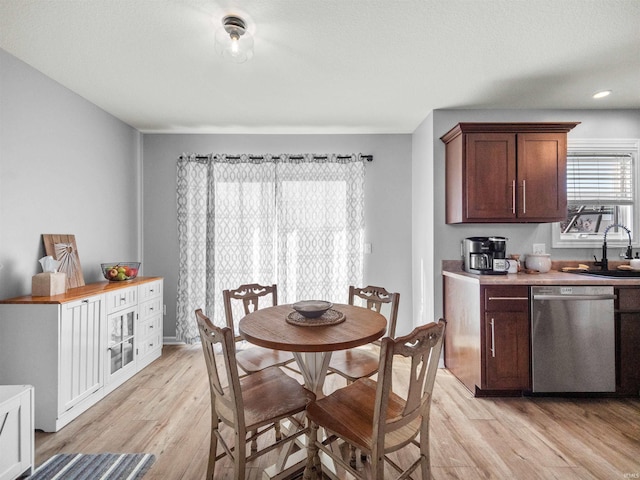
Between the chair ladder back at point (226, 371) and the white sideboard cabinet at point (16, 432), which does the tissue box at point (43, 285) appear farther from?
the chair ladder back at point (226, 371)

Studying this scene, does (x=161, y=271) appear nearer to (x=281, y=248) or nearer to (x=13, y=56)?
(x=281, y=248)

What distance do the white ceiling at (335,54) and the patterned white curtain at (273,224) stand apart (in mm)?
696

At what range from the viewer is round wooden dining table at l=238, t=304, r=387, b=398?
Answer: 1.44 m

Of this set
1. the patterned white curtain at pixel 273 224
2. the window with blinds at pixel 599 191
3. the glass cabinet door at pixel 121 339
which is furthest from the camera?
the patterned white curtain at pixel 273 224

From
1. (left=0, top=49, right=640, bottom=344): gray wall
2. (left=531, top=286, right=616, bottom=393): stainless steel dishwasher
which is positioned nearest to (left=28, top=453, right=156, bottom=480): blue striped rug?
(left=0, top=49, right=640, bottom=344): gray wall

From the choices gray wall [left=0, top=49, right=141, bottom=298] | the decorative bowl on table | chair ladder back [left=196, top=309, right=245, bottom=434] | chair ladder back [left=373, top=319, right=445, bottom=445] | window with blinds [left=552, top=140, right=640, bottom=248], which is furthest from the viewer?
window with blinds [left=552, top=140, right=640, bottom=248]

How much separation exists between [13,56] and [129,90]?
2.41 ft

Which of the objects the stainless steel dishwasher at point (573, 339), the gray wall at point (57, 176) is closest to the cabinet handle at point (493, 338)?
the stainless steel dishwasher at point (573, 339)

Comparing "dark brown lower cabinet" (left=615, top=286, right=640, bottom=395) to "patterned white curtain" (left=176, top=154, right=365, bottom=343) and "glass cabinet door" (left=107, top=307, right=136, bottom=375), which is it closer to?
"patterned white curtain" (left=176, top=154, right=365, bottom=343)

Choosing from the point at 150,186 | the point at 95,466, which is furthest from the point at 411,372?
the point at 150,186

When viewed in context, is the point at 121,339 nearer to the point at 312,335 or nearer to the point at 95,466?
the point at 95,466

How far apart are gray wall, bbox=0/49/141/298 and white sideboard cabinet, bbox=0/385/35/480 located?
0.91 metres

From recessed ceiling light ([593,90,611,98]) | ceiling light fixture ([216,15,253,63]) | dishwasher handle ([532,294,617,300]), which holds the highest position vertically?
recessed ceiling light ([593,90,611,98])

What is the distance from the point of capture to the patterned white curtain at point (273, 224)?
146 inches
